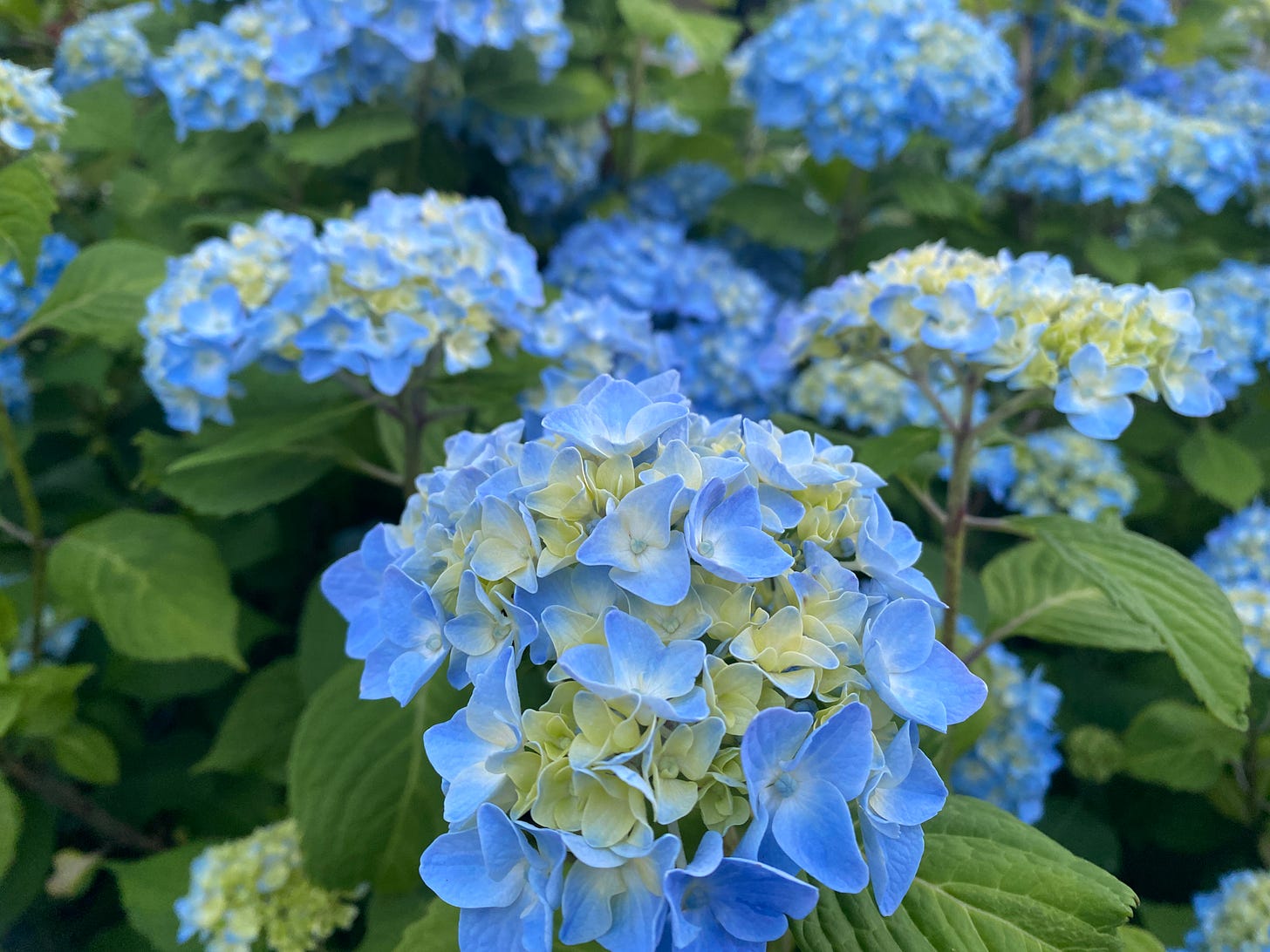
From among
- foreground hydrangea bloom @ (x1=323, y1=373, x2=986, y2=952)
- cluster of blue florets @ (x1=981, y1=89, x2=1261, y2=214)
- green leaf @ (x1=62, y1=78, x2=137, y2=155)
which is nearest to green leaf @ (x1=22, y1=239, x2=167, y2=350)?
green leaf @ (x1=62, y1=78, x2=137, y2=155)

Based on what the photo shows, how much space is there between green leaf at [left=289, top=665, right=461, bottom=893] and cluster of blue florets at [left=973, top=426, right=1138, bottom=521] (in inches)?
38.6

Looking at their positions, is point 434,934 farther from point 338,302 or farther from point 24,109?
point 24,109

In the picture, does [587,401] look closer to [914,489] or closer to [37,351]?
[914,489]

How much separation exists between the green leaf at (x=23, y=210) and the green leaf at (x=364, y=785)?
630 mm

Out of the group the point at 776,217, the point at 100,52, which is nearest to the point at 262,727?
the point at 776,217

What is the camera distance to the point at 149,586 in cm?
118

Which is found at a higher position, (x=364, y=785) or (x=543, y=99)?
(x=543, y=99)

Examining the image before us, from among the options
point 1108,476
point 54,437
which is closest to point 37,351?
point 54,437

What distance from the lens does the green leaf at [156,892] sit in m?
1.17

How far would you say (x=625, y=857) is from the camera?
1.55 ft

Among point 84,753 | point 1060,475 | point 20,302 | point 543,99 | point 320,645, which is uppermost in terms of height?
point 543,99

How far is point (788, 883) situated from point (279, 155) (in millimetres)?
1585

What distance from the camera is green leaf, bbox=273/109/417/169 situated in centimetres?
139

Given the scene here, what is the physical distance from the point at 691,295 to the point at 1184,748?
1.06 metres
